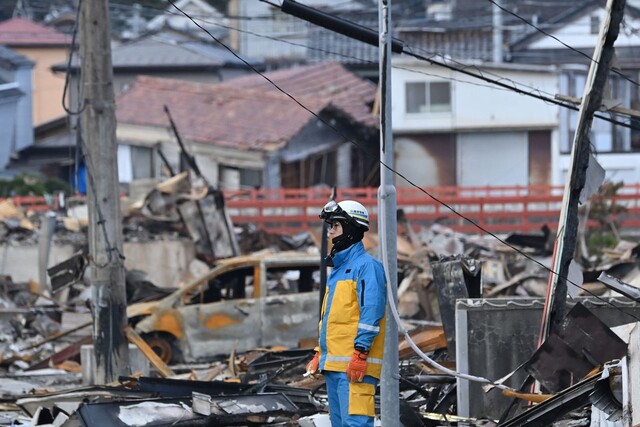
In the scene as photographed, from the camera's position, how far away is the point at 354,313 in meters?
8.00

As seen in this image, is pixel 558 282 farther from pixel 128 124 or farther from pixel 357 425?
pixel 128 124

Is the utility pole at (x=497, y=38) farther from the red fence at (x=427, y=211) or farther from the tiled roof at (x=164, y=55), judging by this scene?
the red fence at (x=427, y=211)

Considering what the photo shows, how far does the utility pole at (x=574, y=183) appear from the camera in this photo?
30.1 ft

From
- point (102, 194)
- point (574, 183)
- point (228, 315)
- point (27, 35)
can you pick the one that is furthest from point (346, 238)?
point (27, 35)

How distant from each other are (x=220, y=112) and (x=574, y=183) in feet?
101

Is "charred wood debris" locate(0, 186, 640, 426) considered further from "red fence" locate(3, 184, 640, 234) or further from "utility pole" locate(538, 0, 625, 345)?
"red fence" locate(3, 184, 640, 234)

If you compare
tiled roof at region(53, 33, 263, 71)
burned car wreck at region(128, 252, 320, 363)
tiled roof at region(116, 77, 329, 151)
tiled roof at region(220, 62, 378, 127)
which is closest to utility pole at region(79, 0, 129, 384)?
burned car wreck at region(128, 252, 320, 363)

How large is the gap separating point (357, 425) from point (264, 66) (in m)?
47.0

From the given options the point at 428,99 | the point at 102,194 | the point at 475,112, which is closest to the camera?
the point at 102,194

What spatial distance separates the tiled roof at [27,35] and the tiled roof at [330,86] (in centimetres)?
1382

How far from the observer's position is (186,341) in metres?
16.0

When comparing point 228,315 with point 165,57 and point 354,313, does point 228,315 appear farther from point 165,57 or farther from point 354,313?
point 165,57

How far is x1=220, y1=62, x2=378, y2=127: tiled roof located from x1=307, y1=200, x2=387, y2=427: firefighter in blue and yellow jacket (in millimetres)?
31066

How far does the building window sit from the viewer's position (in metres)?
41.8
